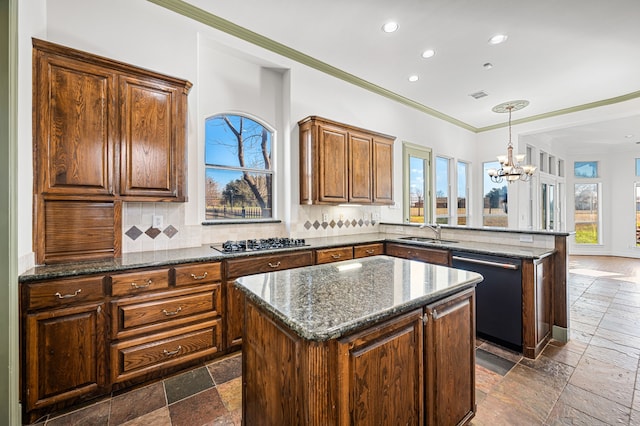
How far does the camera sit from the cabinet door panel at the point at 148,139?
2309mm

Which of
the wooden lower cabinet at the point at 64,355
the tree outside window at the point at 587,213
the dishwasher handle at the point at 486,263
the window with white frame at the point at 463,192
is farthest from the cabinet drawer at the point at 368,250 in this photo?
the tree outside window at the point at 587,213

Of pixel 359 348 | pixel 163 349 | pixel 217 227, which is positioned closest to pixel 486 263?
pixel 359 348

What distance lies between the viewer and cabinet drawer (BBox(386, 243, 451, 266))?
10.1ft

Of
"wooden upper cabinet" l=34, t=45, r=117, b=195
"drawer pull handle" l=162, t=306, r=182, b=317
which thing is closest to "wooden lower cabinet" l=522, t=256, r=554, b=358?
"drawer pull handle" l=162, t=306, r=182, b=317

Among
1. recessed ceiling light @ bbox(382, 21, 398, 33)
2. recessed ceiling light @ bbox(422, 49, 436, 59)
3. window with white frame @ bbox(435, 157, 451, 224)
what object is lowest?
window with white frame @ bbox(435, 157, 451, 224)

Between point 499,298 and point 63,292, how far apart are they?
3.48 meters

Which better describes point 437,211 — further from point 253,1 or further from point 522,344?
point 253,1

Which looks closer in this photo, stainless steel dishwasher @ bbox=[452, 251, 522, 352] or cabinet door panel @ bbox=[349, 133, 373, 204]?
stainless steel dishwasher @ bbox=[452, 251, 522, 352]

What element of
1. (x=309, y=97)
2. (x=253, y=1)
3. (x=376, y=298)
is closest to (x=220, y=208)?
(x=309, y=97)

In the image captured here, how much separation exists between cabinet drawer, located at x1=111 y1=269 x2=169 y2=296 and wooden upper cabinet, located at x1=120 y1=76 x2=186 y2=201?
26.9 inches

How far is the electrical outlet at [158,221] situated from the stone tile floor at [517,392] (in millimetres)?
1338

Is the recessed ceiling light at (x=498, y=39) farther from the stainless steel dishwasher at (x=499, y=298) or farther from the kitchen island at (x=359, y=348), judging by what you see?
the kitchen island at (x=359, y=348)

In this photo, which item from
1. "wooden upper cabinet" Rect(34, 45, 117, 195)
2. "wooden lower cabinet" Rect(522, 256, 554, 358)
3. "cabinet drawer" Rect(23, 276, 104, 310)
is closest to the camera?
"cabinet drawer" Rect(23, 276, 104, 310)

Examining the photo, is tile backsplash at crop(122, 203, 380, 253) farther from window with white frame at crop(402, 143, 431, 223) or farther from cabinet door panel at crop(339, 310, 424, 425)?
cabinet door panel at crop(339, 310, 424, 425)
